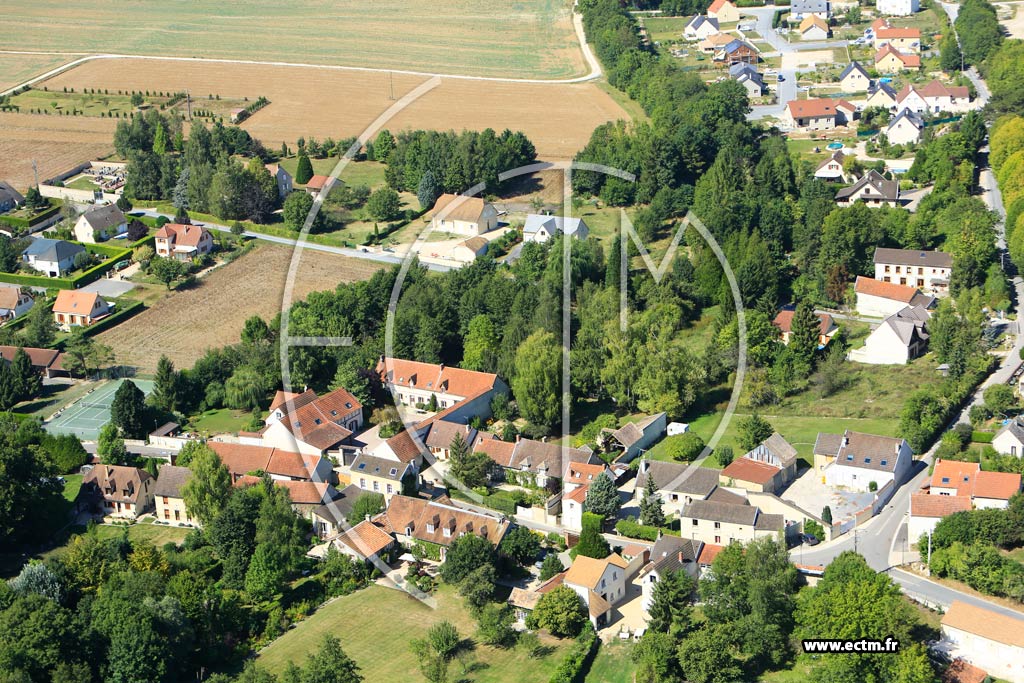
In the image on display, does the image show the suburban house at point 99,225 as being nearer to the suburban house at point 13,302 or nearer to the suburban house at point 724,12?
the suburban house at point 13,302

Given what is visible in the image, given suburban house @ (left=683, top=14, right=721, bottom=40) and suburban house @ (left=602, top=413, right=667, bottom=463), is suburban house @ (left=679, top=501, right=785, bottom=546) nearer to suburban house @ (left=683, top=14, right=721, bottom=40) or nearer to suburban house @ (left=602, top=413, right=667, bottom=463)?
suburban house @ (left=602, top=413, right=667, bottom=463)

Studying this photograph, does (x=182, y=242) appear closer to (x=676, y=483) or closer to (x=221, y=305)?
(x=221, y=305)

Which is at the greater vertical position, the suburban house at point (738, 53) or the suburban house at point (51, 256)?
the suburban house at point (738, 53)

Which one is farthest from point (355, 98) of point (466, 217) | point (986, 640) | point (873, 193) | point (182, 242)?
point (986, 640)

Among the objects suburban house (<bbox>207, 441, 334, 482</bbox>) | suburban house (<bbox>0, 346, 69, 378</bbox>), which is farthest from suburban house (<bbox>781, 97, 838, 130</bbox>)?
suburban house (<bbox>0, 346, 69, 378</bbox>)

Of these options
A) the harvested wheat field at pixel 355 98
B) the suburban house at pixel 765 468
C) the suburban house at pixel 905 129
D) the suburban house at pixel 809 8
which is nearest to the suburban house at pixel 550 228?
the harvested wheat field at pixel 355 98
